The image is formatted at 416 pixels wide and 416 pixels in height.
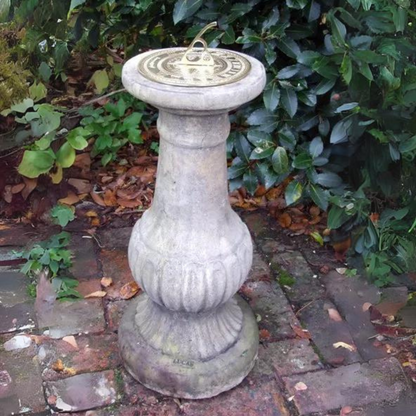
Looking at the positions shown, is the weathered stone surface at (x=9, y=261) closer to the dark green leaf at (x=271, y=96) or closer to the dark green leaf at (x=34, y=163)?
the dark green leaf at (x=34, y=163)

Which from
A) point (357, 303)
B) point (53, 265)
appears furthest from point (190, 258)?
point (357, 303)

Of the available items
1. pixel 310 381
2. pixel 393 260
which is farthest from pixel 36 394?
pixel 393 260

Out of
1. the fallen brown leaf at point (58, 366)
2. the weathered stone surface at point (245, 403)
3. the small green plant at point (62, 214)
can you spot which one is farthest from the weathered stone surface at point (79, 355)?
the small green plant at point (62, 214)

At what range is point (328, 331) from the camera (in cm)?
265

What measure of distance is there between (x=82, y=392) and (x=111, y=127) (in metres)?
1.50

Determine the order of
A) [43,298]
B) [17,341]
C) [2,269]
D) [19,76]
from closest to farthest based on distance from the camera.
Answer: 1. [17,341]
2. [43,298]
3. [2,269]
4. [19,76]

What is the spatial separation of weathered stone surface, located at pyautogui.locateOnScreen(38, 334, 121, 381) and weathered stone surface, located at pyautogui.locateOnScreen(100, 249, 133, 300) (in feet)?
0.86

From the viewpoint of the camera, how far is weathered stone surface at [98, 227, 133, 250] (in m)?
3.06

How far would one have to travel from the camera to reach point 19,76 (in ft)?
10.6

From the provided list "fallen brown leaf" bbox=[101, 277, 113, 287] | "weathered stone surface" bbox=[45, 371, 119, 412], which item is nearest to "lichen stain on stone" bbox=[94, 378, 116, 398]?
"weathered stone surface" bbox=[45, 371, 119, 412]

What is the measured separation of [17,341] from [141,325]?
0.52m

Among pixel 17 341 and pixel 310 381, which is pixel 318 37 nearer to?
pixel 310 381

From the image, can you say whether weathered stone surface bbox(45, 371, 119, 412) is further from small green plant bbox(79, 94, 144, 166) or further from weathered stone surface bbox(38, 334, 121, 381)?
small green plant bbox(79, 94, 144, 166)

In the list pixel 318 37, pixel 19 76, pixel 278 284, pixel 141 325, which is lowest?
pixel 278 284
